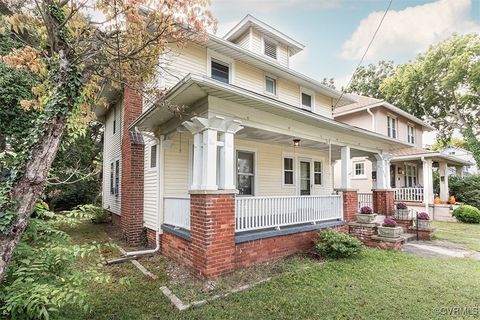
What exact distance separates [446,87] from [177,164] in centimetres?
2340

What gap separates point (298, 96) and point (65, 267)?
9.53m

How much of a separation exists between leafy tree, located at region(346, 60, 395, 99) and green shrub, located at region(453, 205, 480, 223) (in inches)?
715

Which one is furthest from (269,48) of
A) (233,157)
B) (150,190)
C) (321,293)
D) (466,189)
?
(466,189)

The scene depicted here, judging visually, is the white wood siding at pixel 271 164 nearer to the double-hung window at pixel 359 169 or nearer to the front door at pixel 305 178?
the front door at pixel 305 178

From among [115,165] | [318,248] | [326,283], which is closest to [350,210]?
[318,248]

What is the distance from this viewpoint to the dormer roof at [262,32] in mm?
9961

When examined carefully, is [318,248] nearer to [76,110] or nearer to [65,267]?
[65,267]

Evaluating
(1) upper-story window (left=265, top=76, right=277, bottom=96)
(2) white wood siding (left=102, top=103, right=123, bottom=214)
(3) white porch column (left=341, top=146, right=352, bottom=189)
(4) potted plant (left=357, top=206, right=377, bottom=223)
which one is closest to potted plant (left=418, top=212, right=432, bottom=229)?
(4) potted plant (left=357, top=206, right=377, bottom=223)

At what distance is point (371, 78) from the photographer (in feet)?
94.4

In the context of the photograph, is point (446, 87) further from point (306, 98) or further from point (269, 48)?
point (269, 48)

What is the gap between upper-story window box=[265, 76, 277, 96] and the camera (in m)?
9.66

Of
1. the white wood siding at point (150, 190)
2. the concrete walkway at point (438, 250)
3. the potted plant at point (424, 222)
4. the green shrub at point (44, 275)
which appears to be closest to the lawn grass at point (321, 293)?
the green shrub at point (44, 275)

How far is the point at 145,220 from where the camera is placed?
7.98m

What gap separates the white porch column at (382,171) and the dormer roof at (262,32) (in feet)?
19.3
